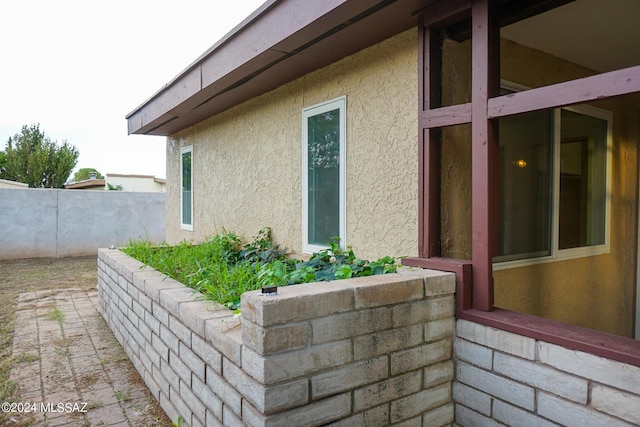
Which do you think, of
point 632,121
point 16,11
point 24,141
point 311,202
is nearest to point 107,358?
point 311,202

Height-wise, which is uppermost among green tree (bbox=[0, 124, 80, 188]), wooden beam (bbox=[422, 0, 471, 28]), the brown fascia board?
green tree (bbox=[0, 124, 80, 188])

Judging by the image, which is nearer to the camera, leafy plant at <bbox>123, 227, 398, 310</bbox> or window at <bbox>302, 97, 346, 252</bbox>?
leafy plant at <bbox>123, 227, 398, 310</bbox>

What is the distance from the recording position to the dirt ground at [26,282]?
3.31 meters

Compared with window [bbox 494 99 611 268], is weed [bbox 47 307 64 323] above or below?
below

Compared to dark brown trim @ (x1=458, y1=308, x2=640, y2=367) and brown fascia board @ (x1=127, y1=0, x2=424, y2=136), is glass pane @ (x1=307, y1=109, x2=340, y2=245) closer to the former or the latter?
brown fascia board @ (x1=127, y1=0, x2=424, y2=136)

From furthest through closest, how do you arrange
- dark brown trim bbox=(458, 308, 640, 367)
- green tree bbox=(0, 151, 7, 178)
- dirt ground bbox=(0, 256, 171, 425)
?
1. green tree bbox=(0, 151, 7, 178)
2. dirt ground bbox=(0, 256, 171, 425)
3. dark brown trim bbox=(458, 308, 640, 367)

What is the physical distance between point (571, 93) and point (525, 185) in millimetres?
1457

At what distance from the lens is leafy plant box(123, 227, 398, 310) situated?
2393mm

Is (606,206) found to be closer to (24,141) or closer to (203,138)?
(203,138)

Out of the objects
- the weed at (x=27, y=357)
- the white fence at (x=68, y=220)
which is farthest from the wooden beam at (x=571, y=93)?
the white fence at (x=68, y=220)

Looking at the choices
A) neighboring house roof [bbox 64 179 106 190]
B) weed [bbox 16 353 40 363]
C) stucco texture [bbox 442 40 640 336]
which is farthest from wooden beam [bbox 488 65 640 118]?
neighboring house roof [bbox 64 179 106 190]

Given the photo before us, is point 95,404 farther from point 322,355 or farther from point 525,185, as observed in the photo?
point 525,185

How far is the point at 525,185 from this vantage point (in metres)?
3.14

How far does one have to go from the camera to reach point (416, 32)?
279cm
